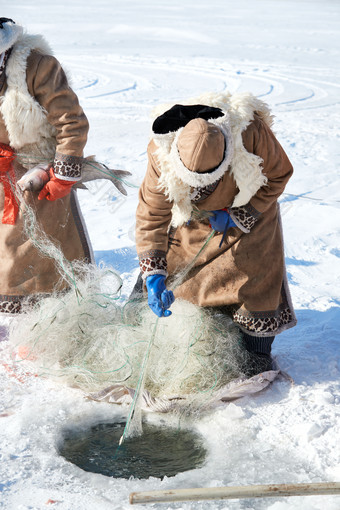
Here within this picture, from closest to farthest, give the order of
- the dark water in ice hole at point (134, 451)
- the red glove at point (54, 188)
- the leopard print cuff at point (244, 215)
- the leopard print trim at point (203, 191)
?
the dark water in ice hole at point (134, 451)
the leopard print trim at point (203, 191)
the leopard print cuff at point (244, 215)
the red glove at point (54, 188)

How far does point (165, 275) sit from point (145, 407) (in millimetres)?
548

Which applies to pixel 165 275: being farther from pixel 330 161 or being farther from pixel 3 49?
pixel 330 161

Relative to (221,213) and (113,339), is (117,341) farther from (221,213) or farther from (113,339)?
(221,213)

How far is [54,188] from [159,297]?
2.42 feet

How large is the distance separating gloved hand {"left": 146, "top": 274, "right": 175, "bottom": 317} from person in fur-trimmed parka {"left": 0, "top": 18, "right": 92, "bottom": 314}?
0.64 meters

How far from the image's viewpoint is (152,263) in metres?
2.49

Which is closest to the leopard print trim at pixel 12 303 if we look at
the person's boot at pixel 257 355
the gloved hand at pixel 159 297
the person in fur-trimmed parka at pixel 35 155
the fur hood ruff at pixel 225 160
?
the person in fur-trimmed parka at pixel 35 155

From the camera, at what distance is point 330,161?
5.89 m

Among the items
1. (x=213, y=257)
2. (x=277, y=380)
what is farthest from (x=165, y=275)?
(x=277, y=380)

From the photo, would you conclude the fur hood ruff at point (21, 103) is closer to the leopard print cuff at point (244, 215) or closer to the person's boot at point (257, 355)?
the leopard print cuff at point (244, 215)

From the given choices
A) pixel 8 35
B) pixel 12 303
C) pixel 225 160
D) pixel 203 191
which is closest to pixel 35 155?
pixel 8 35

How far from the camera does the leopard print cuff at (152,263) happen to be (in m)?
2.48

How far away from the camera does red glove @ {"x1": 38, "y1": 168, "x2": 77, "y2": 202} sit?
2713mm

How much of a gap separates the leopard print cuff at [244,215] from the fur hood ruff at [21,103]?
95 cm
